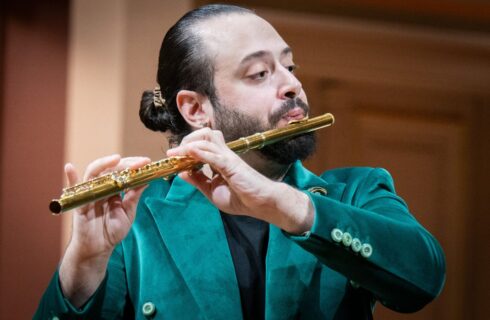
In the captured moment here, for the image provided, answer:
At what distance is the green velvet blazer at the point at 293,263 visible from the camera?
1.34 meters

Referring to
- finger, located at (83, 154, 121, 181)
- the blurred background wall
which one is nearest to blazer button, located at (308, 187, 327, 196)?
finger, located at (83, 154, 121, 181)

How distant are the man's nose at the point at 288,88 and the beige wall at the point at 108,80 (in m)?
1.09

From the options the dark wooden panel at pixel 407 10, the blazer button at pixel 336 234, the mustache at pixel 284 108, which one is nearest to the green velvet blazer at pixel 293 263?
the blazer button at pixel 336 234

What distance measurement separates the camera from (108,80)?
2.65 meters

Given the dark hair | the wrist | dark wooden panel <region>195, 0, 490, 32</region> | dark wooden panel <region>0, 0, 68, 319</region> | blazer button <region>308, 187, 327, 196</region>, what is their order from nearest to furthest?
the wrist
blazer button <region>308, 187, 327, 196</region>
the dark hair
dark wooden panel <region>0, 0, 68, 319</region>
dark wooden panel <region>195, 0, 490, 32</region>

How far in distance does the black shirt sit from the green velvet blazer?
31 mm

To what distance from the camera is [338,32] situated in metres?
2.99

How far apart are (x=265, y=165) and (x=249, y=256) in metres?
0.17

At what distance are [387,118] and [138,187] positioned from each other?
5.55ft

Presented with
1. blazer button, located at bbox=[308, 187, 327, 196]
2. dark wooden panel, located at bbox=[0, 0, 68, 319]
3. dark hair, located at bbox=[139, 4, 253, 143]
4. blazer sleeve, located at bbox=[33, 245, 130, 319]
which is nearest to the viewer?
blazer sleeve, located at bbox=[33, 245, 130, 319]

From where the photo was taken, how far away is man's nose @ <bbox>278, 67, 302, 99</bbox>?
1.56 m

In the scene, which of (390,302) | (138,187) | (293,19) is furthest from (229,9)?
(293,19)

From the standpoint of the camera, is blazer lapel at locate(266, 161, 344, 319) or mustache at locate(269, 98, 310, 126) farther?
mustache at locate(269, 98, 310, 126)

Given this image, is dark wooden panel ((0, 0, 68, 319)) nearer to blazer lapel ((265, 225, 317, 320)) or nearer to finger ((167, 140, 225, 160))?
blazer lapel ((265, 225, 317, 320))
